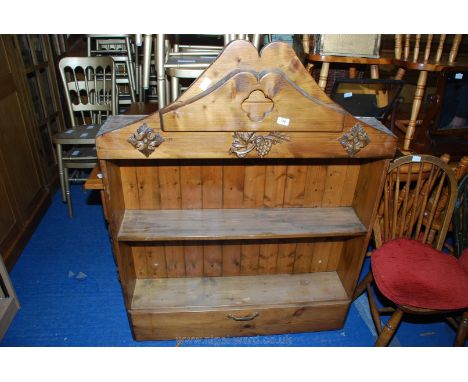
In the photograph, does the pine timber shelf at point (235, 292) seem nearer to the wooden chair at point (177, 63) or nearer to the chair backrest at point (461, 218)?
the chair backrest at point (461, 218)

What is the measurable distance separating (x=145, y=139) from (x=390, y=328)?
146 cm

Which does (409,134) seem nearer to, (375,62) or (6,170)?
(375,62)

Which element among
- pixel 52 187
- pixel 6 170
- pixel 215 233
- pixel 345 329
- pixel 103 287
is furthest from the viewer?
pixel 52 187

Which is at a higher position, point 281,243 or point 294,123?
point 294,123

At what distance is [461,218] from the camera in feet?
6.24

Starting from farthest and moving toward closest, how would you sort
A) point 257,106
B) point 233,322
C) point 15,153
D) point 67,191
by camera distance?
1. point 67,191
2. point 15,153
3. point 233,322
4. point 257,106

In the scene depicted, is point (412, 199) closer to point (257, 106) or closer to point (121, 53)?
point (257, 106)

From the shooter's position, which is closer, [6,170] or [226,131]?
[226,131]

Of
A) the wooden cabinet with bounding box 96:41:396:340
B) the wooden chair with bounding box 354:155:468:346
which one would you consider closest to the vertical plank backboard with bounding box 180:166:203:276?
the wooden cabinet with bounding box 96:41:396:340

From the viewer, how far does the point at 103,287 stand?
217cm

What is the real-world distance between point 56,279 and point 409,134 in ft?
7.96

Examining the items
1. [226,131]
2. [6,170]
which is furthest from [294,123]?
[6,170]

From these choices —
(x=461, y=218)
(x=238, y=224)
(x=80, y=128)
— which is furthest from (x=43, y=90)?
(x=461, y=218)

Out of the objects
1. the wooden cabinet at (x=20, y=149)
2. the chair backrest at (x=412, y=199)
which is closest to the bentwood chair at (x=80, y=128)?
the wooden cabinet at (x=20, y=149)
